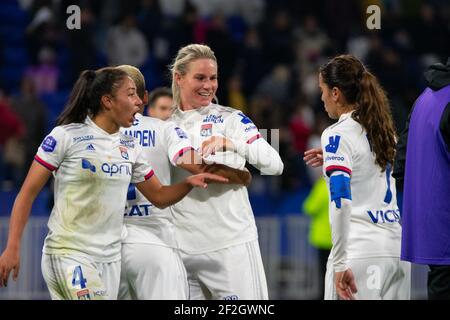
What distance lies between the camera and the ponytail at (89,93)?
20.7ft

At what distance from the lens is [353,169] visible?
654 cm

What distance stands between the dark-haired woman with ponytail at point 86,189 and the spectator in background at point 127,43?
7136 millimetres

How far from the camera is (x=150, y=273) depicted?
671cm

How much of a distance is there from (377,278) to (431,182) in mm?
959

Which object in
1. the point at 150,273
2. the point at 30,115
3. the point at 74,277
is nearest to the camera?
the point at 74,277

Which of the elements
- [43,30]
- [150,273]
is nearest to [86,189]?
[150,273]

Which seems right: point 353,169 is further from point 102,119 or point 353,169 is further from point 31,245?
point 31,245

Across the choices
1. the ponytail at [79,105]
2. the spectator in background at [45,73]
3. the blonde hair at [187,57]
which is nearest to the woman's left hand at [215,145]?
the blonde hair at [187,57]

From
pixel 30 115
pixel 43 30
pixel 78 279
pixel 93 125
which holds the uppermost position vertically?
pixel 43 30

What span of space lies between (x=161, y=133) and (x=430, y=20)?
1079cm

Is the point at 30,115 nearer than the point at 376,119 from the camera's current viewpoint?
No

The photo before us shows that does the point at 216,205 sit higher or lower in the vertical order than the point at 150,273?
higher

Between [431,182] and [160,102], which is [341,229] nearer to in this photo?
[431,182]

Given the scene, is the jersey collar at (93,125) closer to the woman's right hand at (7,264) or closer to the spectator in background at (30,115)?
the woman's right hand at (7,264)
